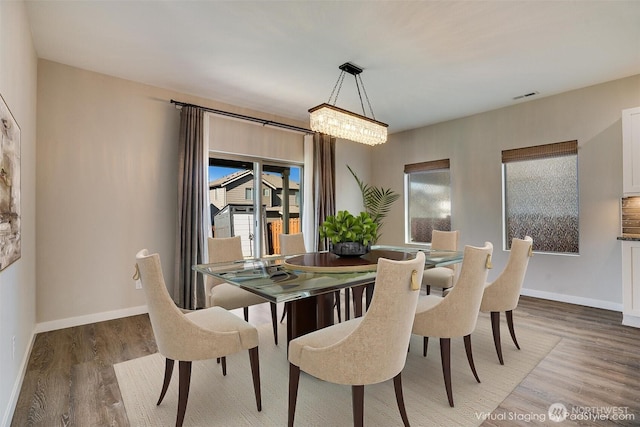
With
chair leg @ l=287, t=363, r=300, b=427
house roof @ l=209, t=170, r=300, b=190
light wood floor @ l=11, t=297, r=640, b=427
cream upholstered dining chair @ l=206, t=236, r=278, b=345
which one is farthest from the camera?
house roof @ l=209, t=170, r=300, b=190

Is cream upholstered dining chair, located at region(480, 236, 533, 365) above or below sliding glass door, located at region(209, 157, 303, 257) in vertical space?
below

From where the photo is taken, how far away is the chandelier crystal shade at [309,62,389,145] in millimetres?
2918

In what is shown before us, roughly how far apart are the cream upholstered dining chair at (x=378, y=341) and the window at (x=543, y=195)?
149 inches

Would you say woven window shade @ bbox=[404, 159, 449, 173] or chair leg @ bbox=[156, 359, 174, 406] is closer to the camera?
chair leg @ bbox=[156, 359, 174, 406]

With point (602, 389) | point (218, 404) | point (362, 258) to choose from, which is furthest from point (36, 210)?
point (602, 389)

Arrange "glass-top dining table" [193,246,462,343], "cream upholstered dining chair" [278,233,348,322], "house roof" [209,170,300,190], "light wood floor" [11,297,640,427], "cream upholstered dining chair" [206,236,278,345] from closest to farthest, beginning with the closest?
"glass-top dining table" [193,246,462,343]
"light wood floor" [11,297,640,427]
"cream upholstered dining chair" [206,236,278,345]
"cream upholstered dining chair" [278,233,348,322]
"house roof" [209,170,300,190]

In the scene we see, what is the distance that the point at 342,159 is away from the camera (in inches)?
227

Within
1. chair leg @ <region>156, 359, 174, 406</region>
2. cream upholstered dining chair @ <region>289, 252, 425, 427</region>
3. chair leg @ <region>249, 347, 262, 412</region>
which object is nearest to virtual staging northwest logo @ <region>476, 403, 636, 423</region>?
cream upholstered dining chair @ <region>289, 252, 425, 427</region>

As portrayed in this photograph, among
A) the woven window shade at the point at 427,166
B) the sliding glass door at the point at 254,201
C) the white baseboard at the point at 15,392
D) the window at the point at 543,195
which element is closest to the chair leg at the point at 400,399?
the white baseboard at the point at 15,392

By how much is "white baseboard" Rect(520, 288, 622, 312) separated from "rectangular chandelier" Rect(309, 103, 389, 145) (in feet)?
10.0

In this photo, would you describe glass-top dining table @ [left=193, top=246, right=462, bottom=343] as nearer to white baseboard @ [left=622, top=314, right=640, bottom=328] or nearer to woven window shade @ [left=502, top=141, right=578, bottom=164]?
white baseboard @ [left=622, top=314, right=640, bottom=328]

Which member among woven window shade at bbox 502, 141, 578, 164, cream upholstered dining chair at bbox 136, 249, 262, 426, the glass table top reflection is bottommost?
cream upholstered dining chair at bbox 136, 249, 262, 426

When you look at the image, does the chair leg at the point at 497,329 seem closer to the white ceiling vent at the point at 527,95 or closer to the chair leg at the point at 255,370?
the chair leg at the point at 255,370

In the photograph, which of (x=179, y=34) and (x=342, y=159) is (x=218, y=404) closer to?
(x=179, y=34)
